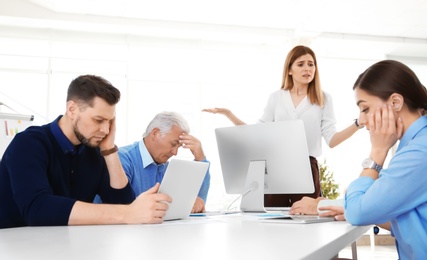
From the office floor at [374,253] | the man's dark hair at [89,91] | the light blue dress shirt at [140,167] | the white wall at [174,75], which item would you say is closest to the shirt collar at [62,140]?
the man's dark hair at [89,91]

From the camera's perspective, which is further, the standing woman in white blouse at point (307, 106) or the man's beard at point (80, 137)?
the standing woman in white blouse at point (307, 106)

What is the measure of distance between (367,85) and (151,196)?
0.78 m

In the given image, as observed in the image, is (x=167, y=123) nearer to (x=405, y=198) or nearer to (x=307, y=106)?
(x=307, y=106)

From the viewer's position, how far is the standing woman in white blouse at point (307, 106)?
2736 millimetres

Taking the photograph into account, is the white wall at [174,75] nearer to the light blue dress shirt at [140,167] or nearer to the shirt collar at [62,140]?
the light blue dress shirt at [140,167]

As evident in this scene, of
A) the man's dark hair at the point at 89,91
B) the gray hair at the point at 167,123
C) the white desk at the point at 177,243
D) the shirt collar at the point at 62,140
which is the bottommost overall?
the white desk at the point at 177,243

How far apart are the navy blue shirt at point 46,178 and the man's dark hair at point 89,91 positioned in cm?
15

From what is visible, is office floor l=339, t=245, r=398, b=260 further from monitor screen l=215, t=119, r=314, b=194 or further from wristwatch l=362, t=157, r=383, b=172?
wristwatch l=362, t=157, r=383, b=172

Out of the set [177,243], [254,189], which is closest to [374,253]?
Answer: [254,189]

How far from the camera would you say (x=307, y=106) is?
9.16 ft

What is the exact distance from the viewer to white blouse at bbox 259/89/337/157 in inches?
108

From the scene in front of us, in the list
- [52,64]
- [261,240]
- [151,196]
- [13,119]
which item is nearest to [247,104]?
[52,64]

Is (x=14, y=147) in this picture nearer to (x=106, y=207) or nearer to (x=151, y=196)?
(x=106, y=207)

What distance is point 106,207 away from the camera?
156 centimetres
